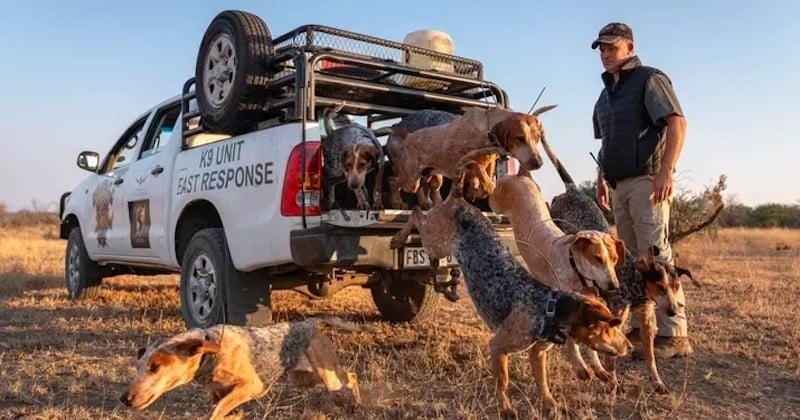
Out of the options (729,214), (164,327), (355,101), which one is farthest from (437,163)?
(729,214)

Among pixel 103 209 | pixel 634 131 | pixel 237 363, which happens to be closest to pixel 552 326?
pixel 237 363

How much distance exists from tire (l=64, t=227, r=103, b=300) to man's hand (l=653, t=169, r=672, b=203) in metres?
6.70

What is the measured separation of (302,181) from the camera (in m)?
4.89

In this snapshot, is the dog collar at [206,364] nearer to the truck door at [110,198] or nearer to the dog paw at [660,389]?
the dog paw at [660,389]

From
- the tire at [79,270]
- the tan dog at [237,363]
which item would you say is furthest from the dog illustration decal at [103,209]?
the tan dog at [237,363]

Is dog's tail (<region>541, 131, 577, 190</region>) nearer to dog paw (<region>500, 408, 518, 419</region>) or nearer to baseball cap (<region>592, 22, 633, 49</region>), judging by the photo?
baseball cap (<region>592, 22, 633, 49</region>)

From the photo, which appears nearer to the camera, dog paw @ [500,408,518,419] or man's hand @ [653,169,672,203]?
dog paw @ [500,408,518,419]

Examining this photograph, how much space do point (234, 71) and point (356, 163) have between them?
1.37 meters

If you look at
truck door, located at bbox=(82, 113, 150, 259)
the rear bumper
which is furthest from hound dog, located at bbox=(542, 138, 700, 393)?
truck door, located at bbox=(82, 113, 150, 259)

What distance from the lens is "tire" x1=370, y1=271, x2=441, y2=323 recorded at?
6.89m

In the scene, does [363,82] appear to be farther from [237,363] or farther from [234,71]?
[237,363]

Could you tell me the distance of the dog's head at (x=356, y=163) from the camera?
200 inches

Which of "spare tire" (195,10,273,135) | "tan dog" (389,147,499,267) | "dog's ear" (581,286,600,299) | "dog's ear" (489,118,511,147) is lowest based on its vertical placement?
"dog's ear" (581,286,600,299)

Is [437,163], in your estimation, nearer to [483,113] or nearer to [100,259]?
[483,113]
